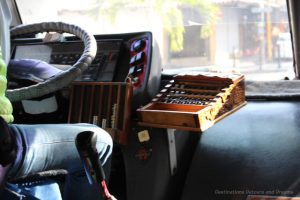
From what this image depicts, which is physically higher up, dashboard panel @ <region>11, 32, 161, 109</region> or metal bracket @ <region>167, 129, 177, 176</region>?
dashboard panel @ <region>11, 32, 161, 109</region>

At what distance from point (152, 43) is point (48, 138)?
2.69 feet

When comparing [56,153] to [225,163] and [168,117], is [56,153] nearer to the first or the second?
[168,117]

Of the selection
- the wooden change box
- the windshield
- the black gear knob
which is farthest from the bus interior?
the black gear knob

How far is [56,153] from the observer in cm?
133

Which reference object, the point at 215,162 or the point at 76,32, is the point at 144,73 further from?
the point at 215,162

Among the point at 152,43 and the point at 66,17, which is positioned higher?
the point at 66,17

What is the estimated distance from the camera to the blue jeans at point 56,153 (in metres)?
1.23

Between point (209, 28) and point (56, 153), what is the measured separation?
5.06ft

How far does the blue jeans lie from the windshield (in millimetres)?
1243

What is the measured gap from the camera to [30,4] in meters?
2.94

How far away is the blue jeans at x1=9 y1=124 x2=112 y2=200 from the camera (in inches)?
48.4

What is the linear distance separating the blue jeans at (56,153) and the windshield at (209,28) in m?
1.24

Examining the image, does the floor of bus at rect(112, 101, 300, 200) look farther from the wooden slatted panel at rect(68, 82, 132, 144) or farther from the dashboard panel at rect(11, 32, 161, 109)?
the dashboard panel at rect(11, 32, 161, 109)

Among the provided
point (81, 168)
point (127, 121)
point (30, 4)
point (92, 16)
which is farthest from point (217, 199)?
point (30, 4)
